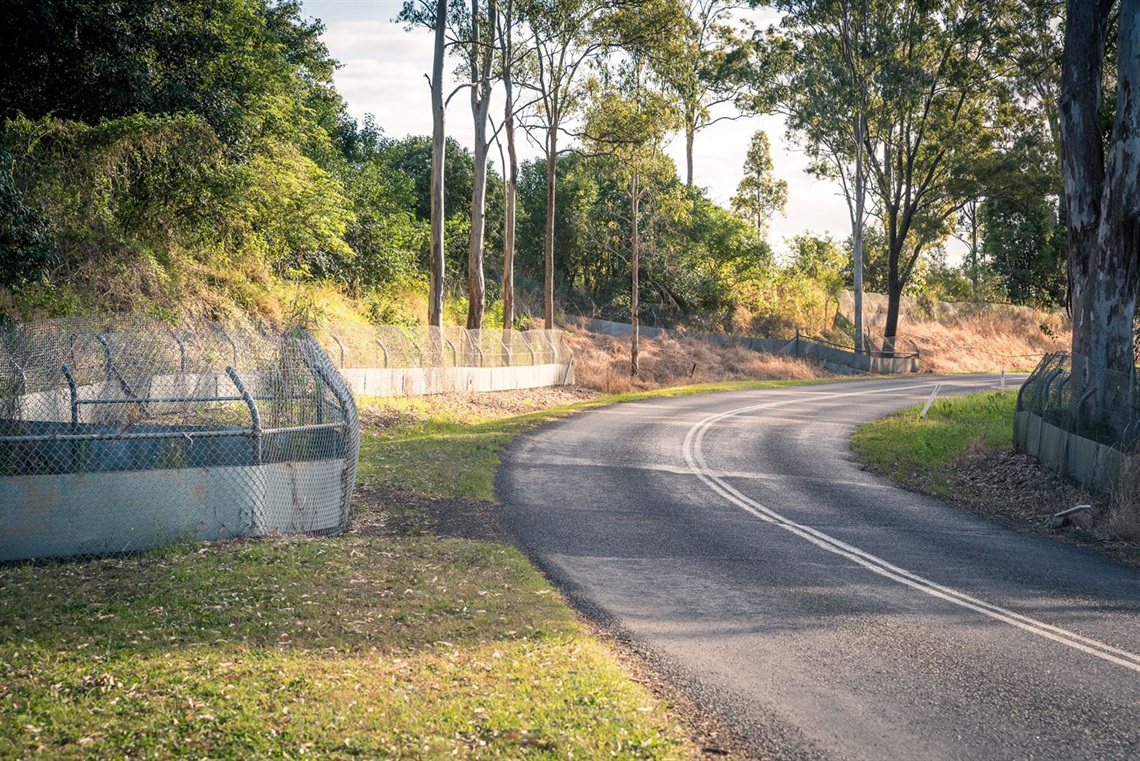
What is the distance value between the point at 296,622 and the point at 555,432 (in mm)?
15690

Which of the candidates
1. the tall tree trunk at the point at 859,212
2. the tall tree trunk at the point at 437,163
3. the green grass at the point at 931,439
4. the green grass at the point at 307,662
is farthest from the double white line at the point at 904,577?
the tall tree trunk at the point at 859,212

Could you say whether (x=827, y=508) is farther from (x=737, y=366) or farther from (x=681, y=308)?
(x=681, y=308)

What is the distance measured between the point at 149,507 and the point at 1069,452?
13.4m

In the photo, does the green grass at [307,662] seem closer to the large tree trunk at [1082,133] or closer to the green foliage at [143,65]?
the large tree trunk at [1082,133]

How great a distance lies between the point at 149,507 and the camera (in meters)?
10.1

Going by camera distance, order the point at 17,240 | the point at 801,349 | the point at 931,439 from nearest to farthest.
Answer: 1. the point at 17,240
2. the point at 931,439
3. the point at 801,349

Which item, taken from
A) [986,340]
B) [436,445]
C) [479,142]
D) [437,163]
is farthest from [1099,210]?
[986,340]

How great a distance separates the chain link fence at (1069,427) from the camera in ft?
46.9

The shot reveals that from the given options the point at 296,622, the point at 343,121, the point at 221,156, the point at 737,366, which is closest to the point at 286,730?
the point at 296,622

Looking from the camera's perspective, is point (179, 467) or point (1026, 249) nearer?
point (179, 467)

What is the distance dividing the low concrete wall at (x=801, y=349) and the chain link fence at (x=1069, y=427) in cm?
3236

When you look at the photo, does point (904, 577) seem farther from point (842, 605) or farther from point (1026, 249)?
point (1026, 249)

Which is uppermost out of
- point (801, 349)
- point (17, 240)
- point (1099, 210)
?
point (1099, 210)

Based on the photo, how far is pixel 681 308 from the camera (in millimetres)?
57062
